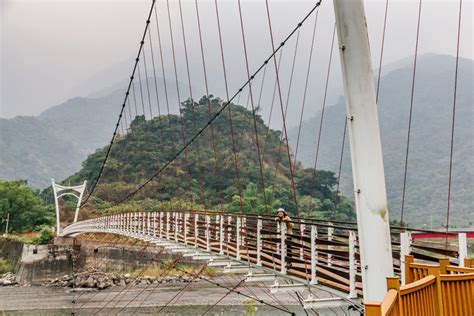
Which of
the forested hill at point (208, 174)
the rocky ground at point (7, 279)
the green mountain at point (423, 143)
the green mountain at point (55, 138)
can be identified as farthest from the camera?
the green mountain at point (55, 138)

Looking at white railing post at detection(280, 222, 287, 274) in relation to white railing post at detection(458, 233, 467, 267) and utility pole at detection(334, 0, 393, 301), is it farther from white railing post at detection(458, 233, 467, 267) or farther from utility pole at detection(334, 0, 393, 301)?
utility pole at detection(334, 0, 393, 301)

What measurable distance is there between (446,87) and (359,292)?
120649mm

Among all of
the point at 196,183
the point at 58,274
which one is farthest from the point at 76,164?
the point at 58,274

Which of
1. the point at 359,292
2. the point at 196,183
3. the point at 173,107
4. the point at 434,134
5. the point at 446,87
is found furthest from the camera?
the point at 173,107

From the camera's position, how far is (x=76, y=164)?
152 metres

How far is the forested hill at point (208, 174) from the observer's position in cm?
3978

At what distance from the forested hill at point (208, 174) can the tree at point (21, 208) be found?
203 inches

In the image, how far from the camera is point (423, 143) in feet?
310

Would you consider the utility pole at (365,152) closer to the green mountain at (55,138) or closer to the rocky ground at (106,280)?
the rocky ground at (106,280)

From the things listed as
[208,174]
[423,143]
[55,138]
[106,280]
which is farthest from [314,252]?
[55,138]

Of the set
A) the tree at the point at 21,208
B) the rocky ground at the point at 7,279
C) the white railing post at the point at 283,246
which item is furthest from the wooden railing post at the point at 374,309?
the tree at the point at 21,208

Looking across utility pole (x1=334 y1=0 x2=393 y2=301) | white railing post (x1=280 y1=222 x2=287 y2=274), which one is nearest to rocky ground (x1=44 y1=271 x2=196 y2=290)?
white railing post (x1=280 y1=222 x2=287 y2=274)

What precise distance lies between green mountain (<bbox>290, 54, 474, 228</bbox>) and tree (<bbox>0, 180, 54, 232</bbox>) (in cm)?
4252

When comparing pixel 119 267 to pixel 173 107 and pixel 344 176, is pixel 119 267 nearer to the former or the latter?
pixel 344 176
